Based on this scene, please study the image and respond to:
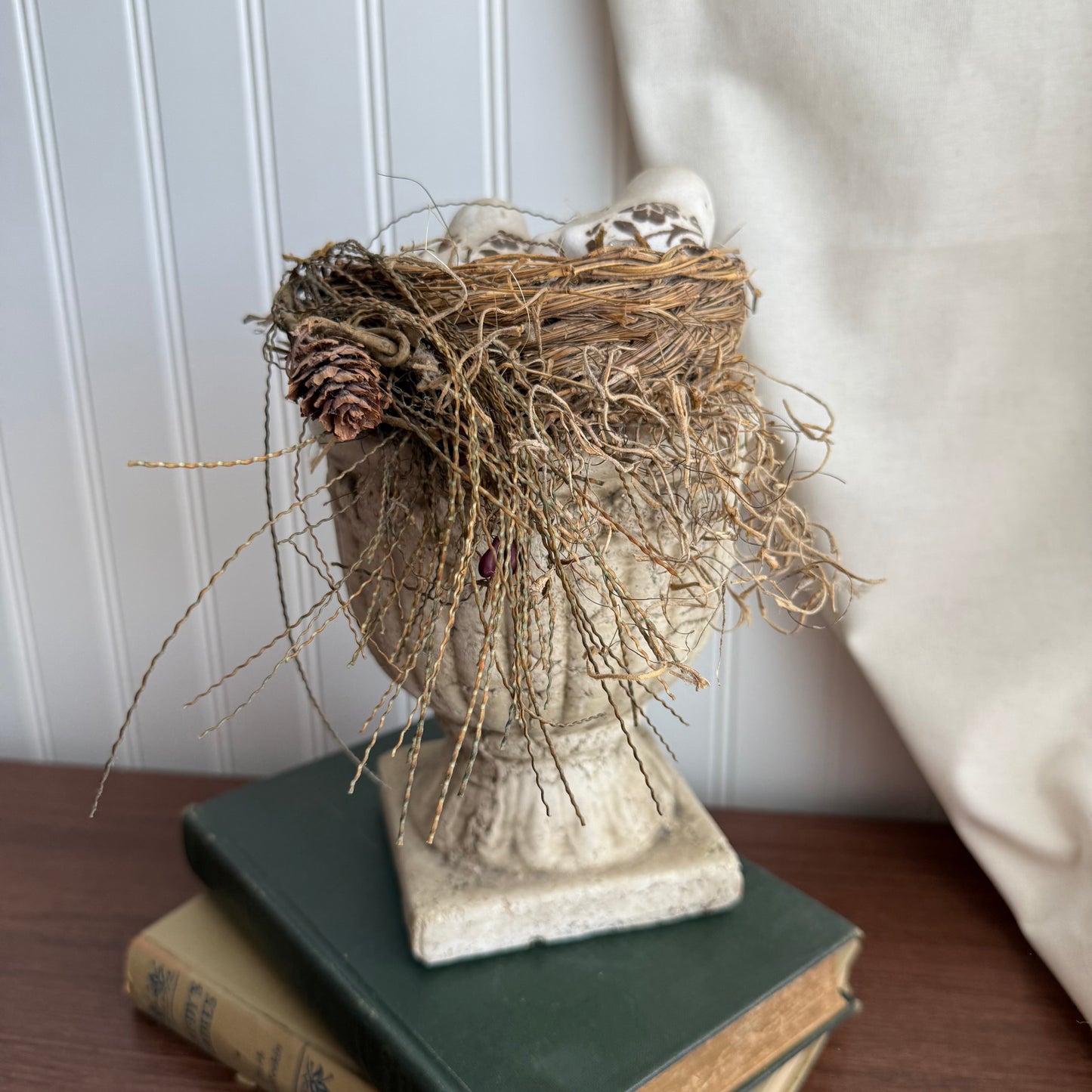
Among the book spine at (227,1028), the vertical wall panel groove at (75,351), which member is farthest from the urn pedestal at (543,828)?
the vertical wall panel groove at (75,351)

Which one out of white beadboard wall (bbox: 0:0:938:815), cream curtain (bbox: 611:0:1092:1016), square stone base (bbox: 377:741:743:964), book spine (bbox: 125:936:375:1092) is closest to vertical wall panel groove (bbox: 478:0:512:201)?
white beadboard wall (bbox: 0:0:938:815)

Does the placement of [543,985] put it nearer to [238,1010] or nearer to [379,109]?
[238,1010]

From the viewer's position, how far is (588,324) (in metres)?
0.48

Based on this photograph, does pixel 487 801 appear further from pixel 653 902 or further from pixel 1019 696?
pixel 1019 696

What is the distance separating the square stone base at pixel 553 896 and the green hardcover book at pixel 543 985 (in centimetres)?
1

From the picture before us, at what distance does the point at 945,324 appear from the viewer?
2.37 feet

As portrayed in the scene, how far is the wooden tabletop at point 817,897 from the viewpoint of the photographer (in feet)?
2.06

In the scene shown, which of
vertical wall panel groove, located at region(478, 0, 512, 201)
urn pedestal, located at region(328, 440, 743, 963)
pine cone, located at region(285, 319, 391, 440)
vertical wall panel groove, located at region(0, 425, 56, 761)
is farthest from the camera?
vertical wall panel groove, located at region(0, 425, 56, 761)

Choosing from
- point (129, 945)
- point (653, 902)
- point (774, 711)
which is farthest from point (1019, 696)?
point (129, 945)

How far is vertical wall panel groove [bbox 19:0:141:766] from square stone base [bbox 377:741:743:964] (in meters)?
0.52

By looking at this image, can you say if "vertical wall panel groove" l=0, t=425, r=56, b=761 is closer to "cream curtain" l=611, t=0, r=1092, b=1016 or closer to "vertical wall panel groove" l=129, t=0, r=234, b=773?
"vertical wall panel groove" l=129, t=0, r=234, b=773

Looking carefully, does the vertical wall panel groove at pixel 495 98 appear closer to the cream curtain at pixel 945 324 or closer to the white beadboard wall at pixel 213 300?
the white beadboard wall at pixel 213 300

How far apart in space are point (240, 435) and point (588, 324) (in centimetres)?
55

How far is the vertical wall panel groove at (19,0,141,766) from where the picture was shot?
0.83m
